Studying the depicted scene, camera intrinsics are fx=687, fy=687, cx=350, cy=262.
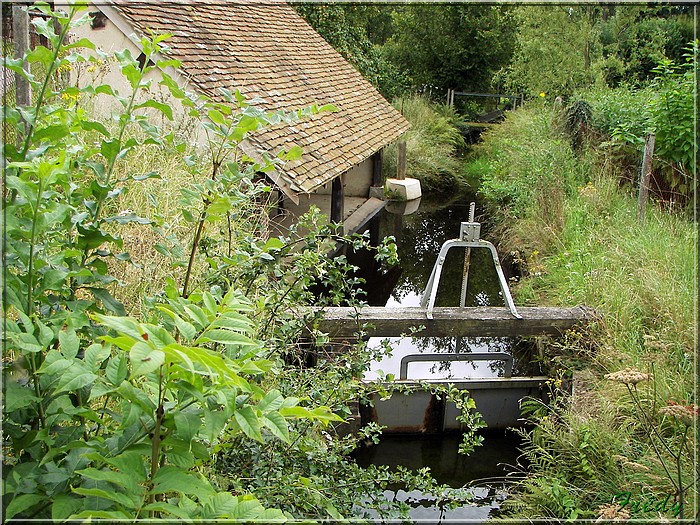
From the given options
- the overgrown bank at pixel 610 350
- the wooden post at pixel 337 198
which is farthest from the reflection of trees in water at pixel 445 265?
the wooden post at pixel 337 198

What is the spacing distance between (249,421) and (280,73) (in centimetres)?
929

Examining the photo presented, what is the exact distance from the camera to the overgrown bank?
12.5 feet

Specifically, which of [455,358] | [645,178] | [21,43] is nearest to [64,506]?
[21,43]

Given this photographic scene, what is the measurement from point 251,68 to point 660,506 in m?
7.21

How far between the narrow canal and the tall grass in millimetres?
3918

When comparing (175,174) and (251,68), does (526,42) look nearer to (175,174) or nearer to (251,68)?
(251,68)

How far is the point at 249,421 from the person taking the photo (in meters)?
1.12

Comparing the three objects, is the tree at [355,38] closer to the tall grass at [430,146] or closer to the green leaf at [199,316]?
the tall grass at [430,146]

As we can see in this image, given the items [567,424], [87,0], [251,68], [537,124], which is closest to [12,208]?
[87,0]

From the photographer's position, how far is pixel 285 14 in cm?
1352

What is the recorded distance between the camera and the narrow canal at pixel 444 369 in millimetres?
5129

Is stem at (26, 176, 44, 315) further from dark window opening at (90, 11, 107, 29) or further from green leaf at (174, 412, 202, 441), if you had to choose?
dark window opening at (90, 11, 107, 29)

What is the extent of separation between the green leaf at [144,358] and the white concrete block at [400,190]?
47.1 ft

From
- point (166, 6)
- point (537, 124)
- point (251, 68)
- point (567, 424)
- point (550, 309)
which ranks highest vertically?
point (166, 6)
